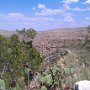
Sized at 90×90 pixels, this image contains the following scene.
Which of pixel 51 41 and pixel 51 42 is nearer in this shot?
pixel 51 42

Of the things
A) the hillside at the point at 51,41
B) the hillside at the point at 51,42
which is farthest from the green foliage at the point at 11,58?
the hillside at the point at 51,42

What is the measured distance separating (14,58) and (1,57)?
1.57ft

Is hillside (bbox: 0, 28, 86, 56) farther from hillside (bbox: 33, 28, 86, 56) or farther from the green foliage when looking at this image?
the green foliage

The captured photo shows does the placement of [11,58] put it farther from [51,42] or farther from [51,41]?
[51,41]

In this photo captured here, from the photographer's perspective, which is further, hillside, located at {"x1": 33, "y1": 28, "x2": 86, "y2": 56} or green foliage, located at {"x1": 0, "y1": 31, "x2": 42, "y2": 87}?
hillside, located at {"x1": 33, "y1": 28, "x2": 86, "y2": 56}

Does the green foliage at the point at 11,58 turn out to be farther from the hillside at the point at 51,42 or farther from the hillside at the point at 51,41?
the hillside at the point at 51,42

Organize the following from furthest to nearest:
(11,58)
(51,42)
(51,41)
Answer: (51,41), (51,42), (11,58)

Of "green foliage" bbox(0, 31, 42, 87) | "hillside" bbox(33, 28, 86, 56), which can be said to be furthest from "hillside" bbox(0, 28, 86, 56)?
"green foliage" bbox(0, 31, 42, 87)

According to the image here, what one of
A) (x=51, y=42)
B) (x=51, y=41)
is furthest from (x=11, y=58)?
(x=51, y=41)

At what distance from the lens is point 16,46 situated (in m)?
12.1

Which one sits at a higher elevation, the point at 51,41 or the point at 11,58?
the point at 11,58

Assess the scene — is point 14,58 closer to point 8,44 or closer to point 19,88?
point 8,44

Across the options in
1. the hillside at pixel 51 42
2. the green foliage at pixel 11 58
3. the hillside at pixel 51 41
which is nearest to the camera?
the green foliage at pixel 11 58

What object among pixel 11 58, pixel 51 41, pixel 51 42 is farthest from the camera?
pixel 51 41
